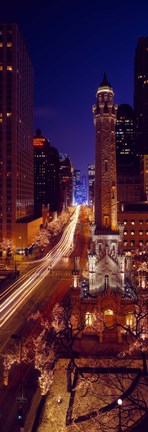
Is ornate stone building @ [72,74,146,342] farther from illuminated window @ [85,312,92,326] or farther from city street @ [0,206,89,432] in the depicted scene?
city street @ [0,206,89,432]

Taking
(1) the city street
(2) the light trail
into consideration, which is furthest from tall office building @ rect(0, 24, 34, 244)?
(1) the city street

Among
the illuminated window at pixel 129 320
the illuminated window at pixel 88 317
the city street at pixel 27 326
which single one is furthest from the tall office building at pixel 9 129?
the illuminated window at pixel 129 320

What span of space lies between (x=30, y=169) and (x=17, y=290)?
7557cm

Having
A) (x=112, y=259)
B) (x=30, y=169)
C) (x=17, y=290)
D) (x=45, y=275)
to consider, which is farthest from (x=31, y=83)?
(x=112, y=259)

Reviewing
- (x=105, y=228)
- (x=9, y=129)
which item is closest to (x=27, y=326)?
(x=105, y=228)

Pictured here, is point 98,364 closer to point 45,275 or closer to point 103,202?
point 103,202

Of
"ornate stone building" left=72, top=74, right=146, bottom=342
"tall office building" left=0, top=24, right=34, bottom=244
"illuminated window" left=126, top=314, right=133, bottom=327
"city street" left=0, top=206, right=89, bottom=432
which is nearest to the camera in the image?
"city street" left=0, top=206, right=89, bottom=432

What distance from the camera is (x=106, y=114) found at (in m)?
46.7

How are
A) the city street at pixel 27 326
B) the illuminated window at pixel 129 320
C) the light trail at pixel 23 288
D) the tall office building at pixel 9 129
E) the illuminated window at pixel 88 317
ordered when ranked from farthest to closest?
the tall office building at pixel 9 129 → the light trail at pixel 23 288 → the illuminated window at pixel 129 320 → the illuminated window at pixel 88 317 → the city street at pixel 27 326

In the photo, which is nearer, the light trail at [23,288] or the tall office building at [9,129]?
the light trail at [23,288]

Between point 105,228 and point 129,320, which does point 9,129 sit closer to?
point 105,228

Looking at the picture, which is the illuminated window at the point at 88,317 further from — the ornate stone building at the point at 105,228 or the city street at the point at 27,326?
the city street at the point at 27,326

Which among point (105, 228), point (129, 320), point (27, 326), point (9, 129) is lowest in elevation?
point (27, 326)

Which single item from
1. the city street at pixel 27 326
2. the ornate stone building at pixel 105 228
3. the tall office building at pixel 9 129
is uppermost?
the tall office building at pixel 9 129
